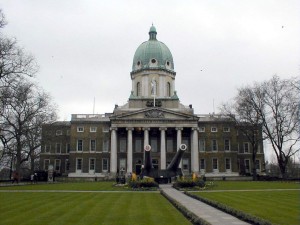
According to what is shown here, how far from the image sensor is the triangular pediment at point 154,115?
7131cm

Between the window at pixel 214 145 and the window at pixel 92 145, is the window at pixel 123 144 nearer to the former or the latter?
the window at pixel 92 145

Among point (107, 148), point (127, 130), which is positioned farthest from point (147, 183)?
point (107, 148)

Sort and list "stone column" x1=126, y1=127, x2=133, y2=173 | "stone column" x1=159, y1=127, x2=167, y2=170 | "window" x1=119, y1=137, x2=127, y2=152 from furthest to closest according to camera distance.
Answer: "window" x1=119, y1=137, x2=127, y2=152 < "stone column" x1=159, y1=127, x2=167, y2=170 < "stone column" x1=126, y1=127, x2=133, y2=173

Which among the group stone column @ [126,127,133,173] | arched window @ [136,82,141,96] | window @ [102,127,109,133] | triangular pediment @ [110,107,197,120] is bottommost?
→ stone column @ [126,127,133,173]

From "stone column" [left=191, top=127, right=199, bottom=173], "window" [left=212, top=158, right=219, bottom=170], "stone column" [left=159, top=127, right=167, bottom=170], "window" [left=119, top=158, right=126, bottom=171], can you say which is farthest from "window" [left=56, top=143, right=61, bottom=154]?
"window" [left=212, top=158, right=219, bottom=170]

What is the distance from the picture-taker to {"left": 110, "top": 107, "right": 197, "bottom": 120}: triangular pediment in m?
71.3

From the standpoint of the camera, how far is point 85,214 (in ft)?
54.5

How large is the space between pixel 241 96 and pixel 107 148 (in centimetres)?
3086

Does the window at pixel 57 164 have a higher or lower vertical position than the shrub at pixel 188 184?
higher

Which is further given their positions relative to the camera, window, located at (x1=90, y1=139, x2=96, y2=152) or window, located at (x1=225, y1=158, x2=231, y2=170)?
window, located at (x1=90, y1=139, x2=96, y2=152)

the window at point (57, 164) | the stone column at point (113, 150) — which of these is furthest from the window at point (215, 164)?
the window at point (57, 164)

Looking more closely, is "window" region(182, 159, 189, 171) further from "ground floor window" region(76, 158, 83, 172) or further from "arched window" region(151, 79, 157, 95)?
"ground floor window" region(76, 158, 83, 172)

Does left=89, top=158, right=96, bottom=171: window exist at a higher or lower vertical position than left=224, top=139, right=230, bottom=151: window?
lower

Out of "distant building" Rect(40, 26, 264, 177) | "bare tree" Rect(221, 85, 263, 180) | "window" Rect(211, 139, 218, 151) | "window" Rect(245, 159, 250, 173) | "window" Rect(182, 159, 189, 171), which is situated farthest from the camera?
"window" Rect(245, 159, 250, 173)
